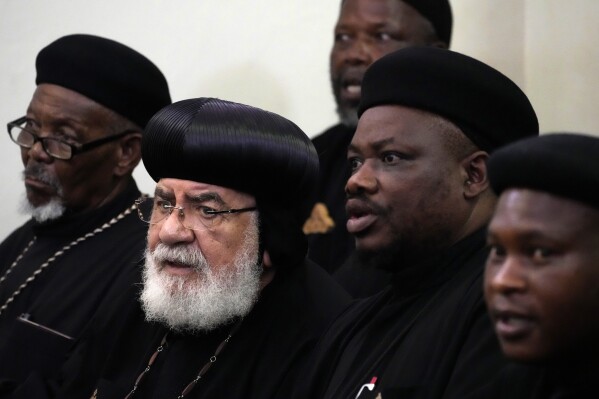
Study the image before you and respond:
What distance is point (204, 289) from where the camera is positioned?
13.4ft

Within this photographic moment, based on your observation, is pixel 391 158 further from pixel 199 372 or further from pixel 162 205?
pixel 199 372

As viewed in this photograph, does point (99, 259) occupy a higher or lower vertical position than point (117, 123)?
lower

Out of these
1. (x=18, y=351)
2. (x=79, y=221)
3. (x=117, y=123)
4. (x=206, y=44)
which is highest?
(x=206, y=44)

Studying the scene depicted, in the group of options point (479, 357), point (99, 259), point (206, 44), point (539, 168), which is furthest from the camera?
point (206, 44)

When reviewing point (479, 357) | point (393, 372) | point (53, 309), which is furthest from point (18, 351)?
point (479, 357)

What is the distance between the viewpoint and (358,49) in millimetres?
5805

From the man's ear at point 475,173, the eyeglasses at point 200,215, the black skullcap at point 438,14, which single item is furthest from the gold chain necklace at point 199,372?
the black skullcap at point 438,14

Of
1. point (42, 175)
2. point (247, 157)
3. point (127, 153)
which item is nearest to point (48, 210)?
point (42, 175)

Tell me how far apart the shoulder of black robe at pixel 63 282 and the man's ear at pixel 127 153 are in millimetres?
92

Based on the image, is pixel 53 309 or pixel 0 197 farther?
pixel 0 197

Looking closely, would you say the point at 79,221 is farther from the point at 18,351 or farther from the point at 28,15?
the point at 28,15

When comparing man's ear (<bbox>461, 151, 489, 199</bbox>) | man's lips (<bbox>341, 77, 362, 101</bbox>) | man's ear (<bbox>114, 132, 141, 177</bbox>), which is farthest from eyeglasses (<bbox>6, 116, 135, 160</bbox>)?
man's ear (<bbox>461, 151, 489, 199</bbox>)

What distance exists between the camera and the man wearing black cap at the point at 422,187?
3.49 meters

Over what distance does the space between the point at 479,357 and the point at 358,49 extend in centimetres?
301
